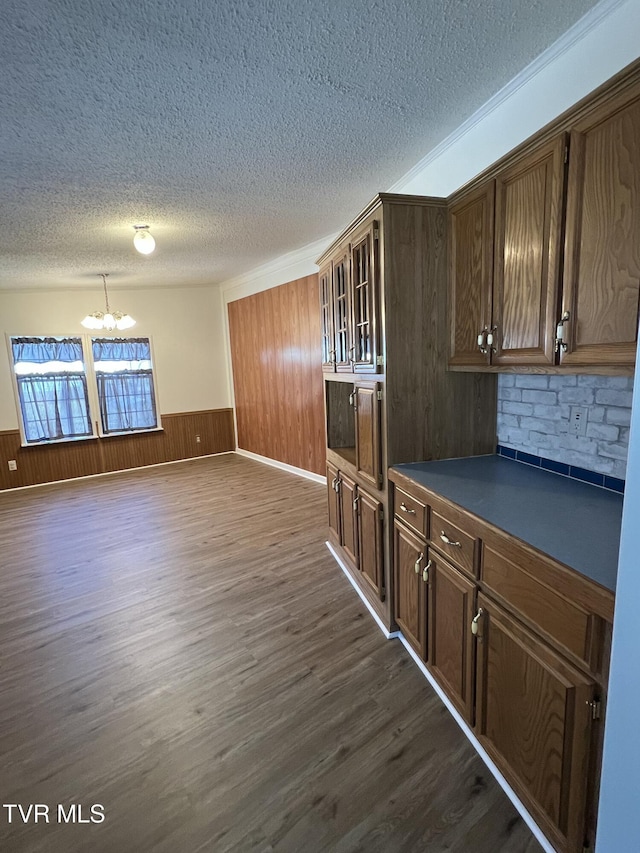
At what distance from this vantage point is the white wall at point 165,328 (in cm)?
565

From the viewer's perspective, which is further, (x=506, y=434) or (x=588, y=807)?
(x=506, y=434)

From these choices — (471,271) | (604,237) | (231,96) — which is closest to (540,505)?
(604,237)

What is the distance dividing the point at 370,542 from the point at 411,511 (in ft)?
1.98

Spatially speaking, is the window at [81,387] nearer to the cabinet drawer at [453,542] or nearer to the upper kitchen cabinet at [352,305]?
the upper kitchen cabinet at [352,305]

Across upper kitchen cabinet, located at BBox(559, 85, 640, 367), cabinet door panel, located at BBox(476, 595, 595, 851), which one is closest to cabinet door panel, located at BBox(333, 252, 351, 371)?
upper kitchen cabinet, located at BBox(559, 85, 640, 367)

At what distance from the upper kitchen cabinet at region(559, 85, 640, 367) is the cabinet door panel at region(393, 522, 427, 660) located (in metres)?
1.07

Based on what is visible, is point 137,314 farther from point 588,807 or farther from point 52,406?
point 588,807

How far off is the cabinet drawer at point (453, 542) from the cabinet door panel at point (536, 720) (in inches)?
5.4

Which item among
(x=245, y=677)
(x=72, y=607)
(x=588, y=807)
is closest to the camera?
(x=588, y=807)

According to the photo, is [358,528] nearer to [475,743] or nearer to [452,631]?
[452,631]

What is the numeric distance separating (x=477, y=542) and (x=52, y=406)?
6218 millimetres

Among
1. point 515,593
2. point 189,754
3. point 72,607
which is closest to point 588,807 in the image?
point 515,593

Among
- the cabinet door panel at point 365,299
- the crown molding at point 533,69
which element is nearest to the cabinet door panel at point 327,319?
the cabinet door panel at point 365,299

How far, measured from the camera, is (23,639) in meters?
2.50
